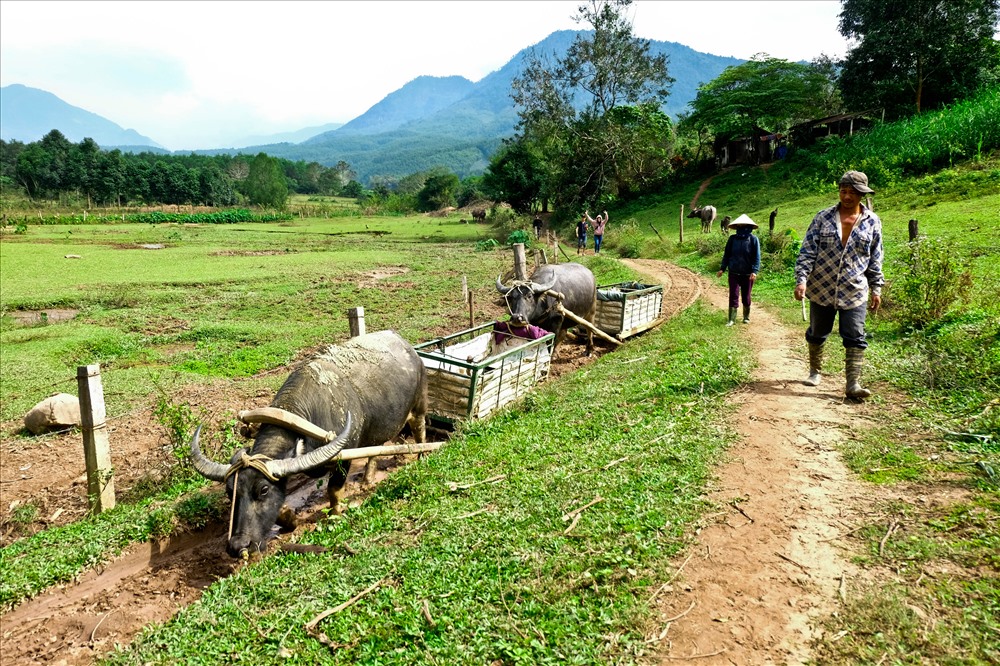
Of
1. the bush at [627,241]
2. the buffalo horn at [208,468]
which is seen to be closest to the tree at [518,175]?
the bush at [627,241]

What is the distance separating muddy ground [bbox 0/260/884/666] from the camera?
3.18 meters

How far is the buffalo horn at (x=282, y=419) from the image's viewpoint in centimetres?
519

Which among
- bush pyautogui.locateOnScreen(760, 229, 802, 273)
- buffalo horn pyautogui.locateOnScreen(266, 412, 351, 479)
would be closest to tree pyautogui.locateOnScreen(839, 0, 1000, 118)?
bush pyautogui.locateOnScreen(760, 229, 802, 273)

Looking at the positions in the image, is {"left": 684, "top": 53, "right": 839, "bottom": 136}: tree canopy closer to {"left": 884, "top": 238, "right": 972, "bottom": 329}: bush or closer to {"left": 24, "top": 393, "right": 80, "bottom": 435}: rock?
{"left": 884, "top": 238, "right": 972, "bottom": 329}: bush

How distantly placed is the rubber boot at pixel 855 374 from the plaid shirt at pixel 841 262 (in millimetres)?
463

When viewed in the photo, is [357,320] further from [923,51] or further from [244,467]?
[923,51]

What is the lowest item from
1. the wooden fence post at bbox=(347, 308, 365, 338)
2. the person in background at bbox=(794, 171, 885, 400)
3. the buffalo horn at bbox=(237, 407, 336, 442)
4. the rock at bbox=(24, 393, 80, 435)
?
the rock at bbox=(24, 393, 80, 435)

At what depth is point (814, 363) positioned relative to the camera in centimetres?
641

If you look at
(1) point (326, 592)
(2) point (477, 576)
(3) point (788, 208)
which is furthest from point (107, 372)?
(3) point (788, 208)

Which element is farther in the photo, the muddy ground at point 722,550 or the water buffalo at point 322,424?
the water buffalo at point 322,424

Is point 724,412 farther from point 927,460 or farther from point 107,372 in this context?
point 107,372

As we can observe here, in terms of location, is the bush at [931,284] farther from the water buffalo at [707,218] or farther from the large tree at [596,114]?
the large tree at [596,114]

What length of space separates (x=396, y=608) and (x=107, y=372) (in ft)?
33.3

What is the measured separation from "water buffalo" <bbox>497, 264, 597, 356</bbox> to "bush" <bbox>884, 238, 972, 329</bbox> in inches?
207
